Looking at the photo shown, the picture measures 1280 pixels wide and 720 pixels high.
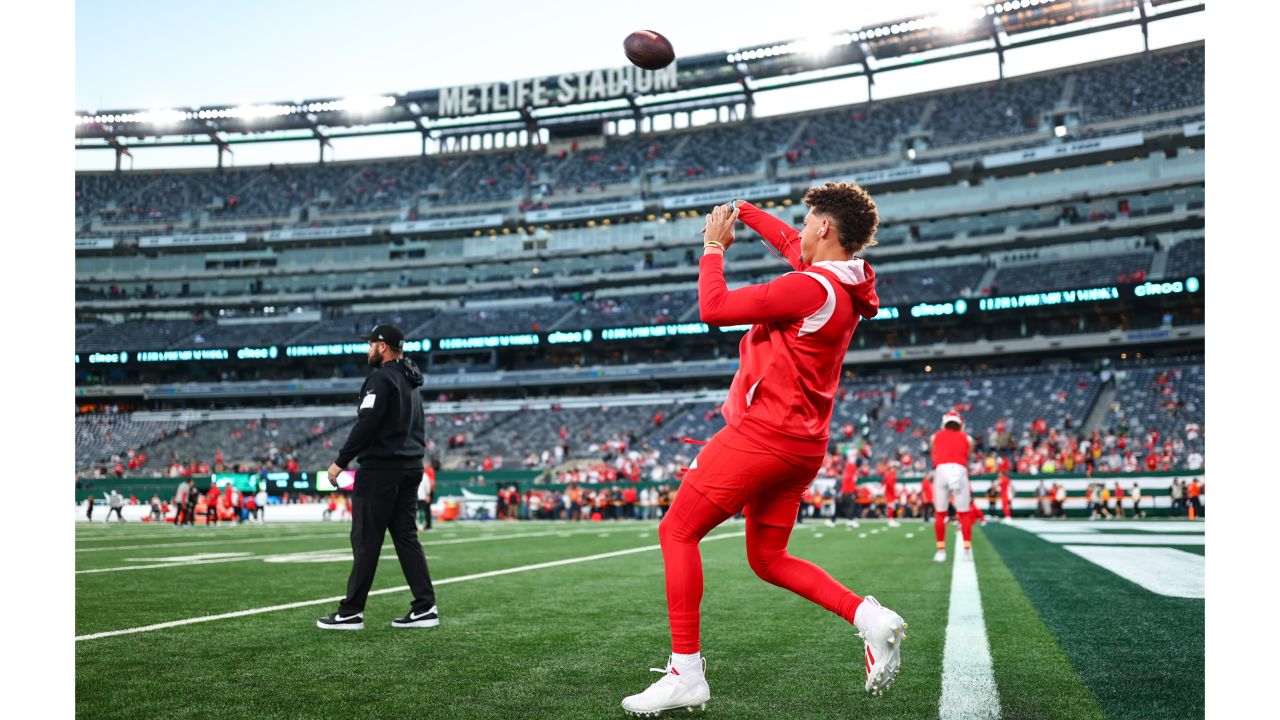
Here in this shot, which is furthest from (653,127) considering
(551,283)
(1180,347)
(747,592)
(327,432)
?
(747,592)

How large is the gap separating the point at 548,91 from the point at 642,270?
13.2 meters

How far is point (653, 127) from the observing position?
6338 centimetres

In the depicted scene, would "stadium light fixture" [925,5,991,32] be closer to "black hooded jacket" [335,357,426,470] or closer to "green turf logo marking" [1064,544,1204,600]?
"green turf logo marking" [1064,544,1204,600]

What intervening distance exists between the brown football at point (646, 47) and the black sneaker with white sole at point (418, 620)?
3582 mm

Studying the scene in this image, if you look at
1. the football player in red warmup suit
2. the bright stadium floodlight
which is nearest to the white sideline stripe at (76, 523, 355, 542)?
the football player in red warmup suit

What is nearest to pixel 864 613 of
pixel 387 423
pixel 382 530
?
pixel 382 530

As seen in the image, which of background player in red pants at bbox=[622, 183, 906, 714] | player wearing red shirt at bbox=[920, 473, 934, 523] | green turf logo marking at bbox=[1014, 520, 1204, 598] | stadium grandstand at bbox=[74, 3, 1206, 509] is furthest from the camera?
stadium grandstand at bbox=[74, 3, 1206, 509]

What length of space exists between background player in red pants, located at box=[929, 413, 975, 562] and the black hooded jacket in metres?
7.58

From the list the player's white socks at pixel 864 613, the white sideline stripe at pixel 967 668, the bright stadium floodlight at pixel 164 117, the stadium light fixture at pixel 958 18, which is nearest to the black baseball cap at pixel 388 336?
the player's white socks at pixel 864 613

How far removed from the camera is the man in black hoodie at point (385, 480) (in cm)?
574

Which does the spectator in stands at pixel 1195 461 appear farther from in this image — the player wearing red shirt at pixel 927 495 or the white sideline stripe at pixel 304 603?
the white sideline stripe at pixel 304 603

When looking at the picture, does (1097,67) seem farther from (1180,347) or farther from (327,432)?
(327,432)

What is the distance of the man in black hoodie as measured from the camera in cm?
574

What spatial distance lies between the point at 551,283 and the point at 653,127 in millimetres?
13889
